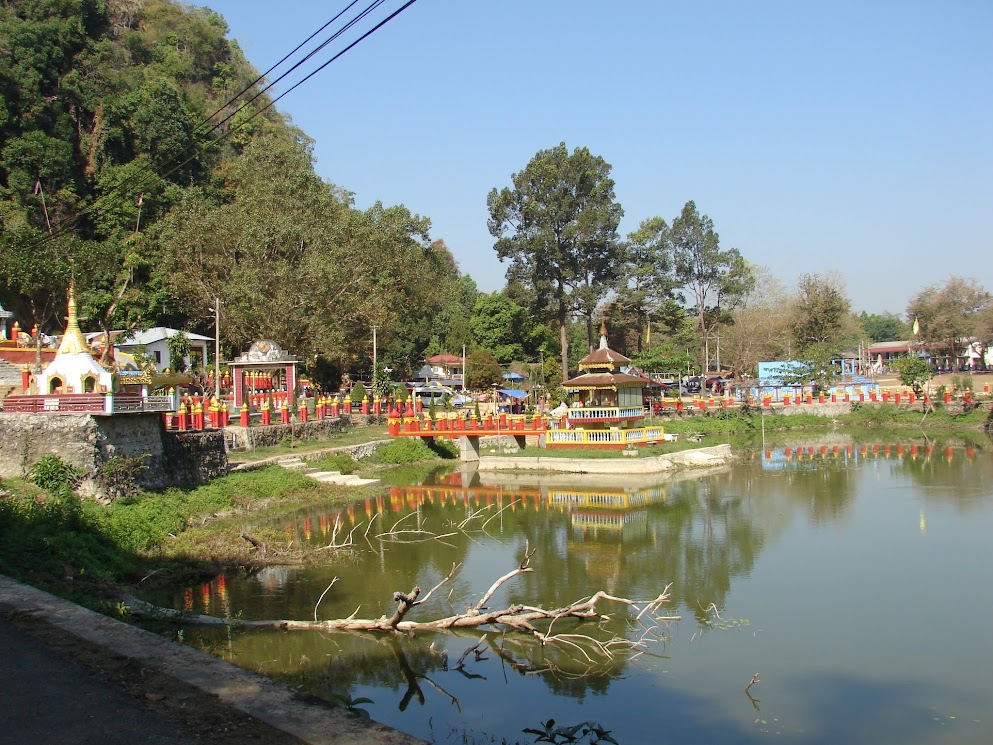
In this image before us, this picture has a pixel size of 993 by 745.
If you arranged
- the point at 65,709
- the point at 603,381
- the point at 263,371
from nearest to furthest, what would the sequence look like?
the point at 65,709
the point at 603,381
the point at 263,371

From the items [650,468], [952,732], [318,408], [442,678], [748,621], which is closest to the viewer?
[952,732]

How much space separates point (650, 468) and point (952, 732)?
64.7 feet

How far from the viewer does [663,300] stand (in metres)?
49.3

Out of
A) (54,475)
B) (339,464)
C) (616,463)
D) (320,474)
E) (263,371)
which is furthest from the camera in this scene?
(263,371)

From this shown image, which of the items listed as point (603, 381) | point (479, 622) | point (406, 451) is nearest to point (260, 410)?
point (406, 451)

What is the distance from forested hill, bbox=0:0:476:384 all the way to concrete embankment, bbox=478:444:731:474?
12663mm

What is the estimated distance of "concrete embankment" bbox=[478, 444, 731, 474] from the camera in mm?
29344

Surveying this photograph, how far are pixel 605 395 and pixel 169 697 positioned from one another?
2802cm

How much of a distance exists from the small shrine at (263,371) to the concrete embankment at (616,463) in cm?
914

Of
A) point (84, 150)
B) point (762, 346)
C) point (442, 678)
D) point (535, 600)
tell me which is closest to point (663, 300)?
point (762, 346)

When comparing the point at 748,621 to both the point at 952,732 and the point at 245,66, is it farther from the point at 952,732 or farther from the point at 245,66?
the point at 245,66

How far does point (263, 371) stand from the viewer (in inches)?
1395

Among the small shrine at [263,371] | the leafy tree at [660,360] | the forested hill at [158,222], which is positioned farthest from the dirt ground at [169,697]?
the leafy tree at [660,360]

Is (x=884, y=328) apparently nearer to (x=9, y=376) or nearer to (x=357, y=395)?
(x=357, y=395)
